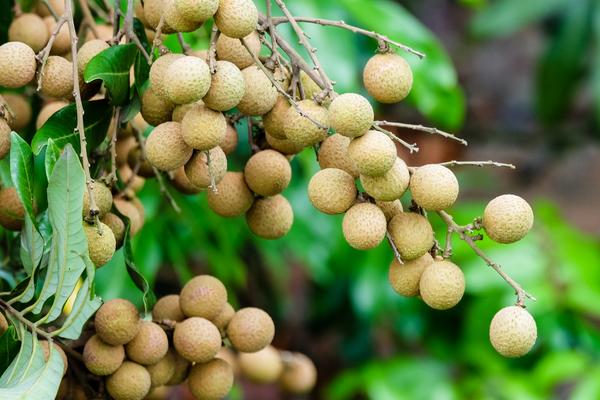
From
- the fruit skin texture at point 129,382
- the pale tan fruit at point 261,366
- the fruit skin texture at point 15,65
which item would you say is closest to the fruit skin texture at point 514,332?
the fruit skin texture at point 129,382

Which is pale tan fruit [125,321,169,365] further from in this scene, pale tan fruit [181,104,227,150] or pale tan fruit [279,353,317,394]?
pale tan fruit [279,353,317,394]

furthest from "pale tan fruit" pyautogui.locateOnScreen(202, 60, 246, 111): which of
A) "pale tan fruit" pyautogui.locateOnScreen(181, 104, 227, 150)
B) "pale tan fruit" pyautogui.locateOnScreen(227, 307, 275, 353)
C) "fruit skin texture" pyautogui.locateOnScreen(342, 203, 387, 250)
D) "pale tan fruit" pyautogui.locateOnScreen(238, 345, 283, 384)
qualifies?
"pale tan fruit" pyautogui.locateOnScreen(238, 345, 283, 384)

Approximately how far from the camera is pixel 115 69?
2.29ft

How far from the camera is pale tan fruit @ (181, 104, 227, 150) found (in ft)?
2.04

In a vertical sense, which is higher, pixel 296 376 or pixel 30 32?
pixel 30 32

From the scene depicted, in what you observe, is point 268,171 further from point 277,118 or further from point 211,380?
point 211,380

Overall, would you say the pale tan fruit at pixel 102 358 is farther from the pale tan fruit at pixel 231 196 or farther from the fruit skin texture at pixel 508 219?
the fruit skin texture at pixel 508 219

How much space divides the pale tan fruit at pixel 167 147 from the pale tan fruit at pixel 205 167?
1 centimetres

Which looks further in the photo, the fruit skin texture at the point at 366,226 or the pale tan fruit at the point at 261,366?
the pale tan fruit at the point at 261,366

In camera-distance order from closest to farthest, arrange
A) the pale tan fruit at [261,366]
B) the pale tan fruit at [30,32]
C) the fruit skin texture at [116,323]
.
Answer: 1. the fruit skin texture at [116,323]
2. the pale tan fruit at [30,32]
3. the pale tan fruit at [261,366]

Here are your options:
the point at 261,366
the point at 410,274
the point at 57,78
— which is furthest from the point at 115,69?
the point at 261,366

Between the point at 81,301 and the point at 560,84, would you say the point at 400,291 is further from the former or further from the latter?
the point at 560,84

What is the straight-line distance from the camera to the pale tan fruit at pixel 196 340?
0.72 metres

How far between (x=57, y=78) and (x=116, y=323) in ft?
0.62
